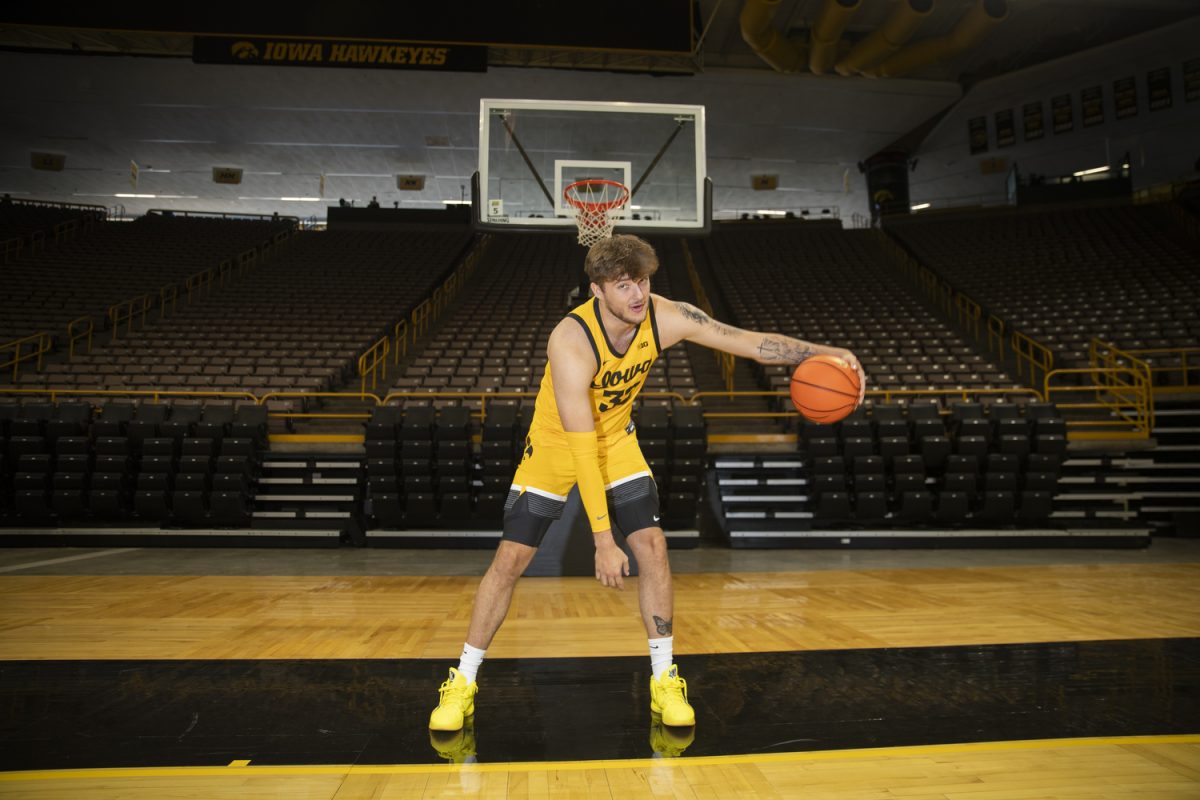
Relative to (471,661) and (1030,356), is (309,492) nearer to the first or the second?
(471,661)

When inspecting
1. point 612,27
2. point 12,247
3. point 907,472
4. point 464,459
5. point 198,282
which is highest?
point 612,27

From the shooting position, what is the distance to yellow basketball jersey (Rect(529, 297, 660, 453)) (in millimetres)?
2715

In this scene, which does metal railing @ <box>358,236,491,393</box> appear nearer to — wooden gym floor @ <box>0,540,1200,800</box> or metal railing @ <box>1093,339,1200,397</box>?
wooden gym floor @ <box>0,540,1200,800</box>

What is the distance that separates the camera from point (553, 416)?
2875 millimetres

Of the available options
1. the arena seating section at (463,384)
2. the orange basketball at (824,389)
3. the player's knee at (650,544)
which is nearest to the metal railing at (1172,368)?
the arena seating section at (463,384)

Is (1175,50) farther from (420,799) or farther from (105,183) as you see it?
(105,183)

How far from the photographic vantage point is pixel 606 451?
2928mm

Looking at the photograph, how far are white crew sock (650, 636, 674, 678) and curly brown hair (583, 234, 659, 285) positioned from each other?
1.45 meters

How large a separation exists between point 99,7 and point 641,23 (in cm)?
1109

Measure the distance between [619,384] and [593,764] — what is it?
1398mm

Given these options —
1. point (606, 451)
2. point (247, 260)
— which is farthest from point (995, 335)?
point (247, 260)

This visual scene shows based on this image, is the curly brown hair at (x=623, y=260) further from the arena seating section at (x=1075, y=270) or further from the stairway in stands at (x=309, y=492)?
the arena seating section at (x=1075, y=270)

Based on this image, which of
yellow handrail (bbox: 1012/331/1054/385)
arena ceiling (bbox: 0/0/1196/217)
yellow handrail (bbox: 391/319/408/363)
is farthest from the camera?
arena ceiling (bbox: 0/0/1196/217)

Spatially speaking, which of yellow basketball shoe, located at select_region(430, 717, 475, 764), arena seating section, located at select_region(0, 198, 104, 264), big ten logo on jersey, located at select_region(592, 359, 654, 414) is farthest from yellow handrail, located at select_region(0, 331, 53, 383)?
big ten logo on jersey, located at select_region(592, 359, 654, 414)
